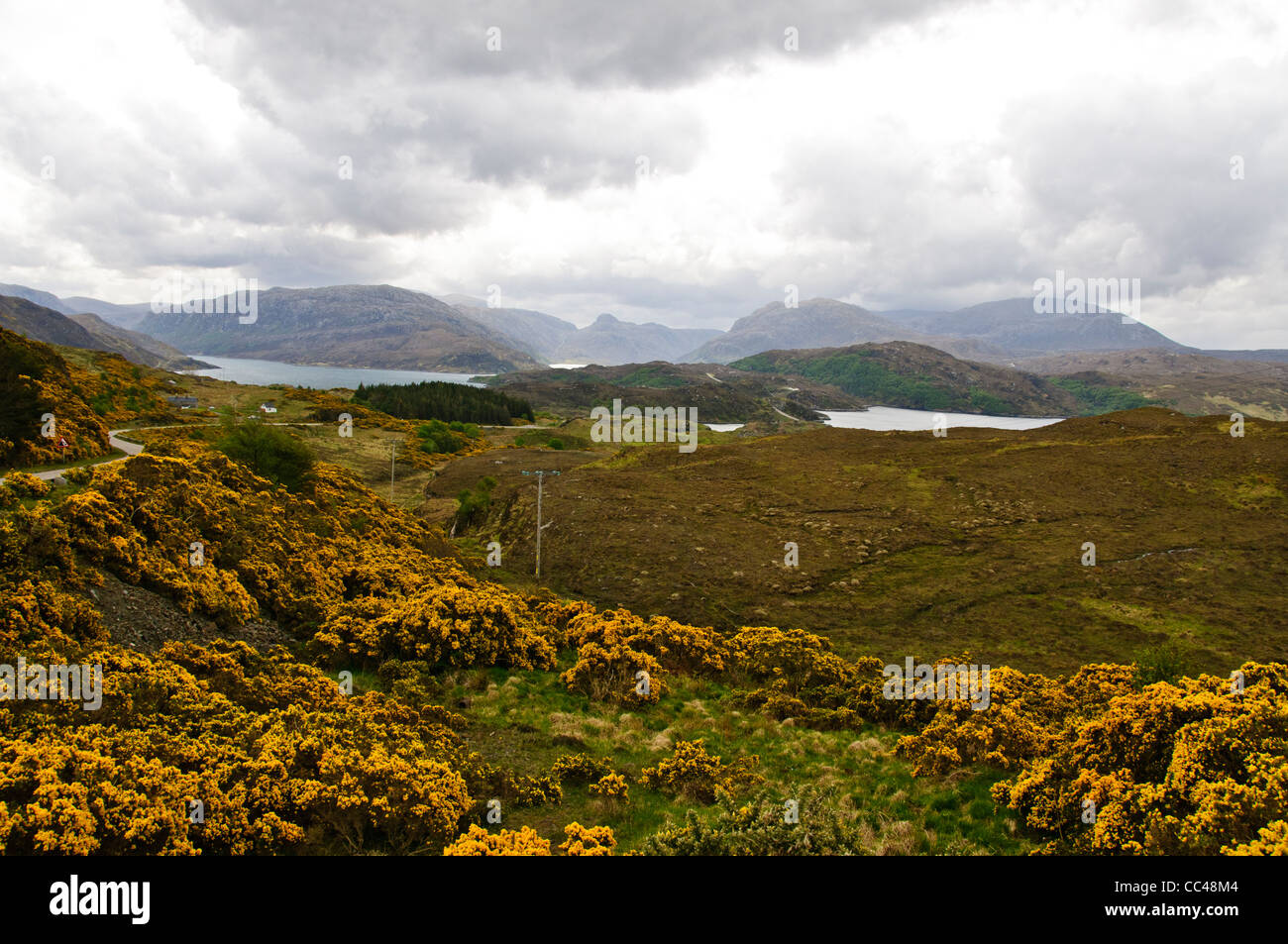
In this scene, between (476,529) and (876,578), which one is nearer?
(876,578)

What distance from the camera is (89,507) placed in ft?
51.8

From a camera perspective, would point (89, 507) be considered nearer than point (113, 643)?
No

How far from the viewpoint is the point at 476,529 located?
4909 centimetres
